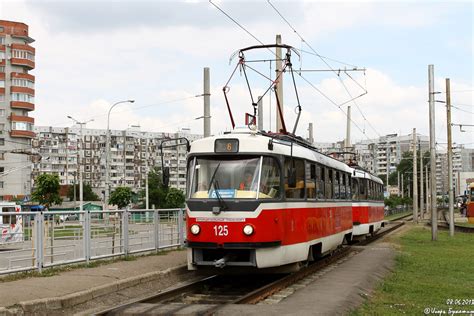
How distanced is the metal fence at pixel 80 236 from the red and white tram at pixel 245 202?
3.39m

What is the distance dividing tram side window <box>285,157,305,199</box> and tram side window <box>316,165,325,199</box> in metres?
1.49

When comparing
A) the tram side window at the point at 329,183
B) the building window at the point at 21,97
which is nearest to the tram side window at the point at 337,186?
the tram side window at the point at 329,183

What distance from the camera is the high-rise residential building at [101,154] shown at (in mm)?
139125

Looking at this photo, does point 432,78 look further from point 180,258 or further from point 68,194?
point 68,194

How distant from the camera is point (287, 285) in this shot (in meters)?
13.3

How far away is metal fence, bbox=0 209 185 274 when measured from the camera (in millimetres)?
13133

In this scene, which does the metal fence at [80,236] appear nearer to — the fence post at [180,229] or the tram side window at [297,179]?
the fence post at [180,229]

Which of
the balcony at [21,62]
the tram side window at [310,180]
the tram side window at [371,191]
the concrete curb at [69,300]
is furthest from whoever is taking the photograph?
the balcony at [21,62]

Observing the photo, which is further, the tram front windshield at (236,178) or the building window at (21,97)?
the building window at (21,97)

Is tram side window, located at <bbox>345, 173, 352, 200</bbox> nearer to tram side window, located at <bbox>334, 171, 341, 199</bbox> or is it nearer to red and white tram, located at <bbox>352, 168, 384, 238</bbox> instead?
red and white tram, located at <bbox>352, 168, 384, 238</bbox>

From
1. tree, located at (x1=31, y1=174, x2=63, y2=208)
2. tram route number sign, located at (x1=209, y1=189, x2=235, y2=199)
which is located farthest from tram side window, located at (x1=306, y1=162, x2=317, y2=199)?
tree, located at (x1=31, y1=174, x2=63, y2=208)

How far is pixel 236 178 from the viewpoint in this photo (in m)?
12.6

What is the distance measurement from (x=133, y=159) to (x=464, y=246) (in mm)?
126396

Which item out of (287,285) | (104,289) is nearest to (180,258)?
(287,285)
